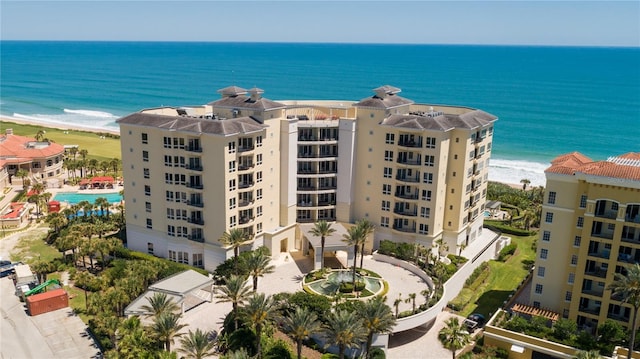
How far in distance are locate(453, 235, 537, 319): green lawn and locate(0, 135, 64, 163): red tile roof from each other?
250ft

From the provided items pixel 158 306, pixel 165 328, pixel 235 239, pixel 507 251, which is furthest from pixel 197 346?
pixel 507 251

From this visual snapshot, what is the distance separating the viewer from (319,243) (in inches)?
2432

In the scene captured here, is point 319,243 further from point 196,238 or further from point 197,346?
point 197,346

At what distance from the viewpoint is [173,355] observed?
4075 centimetres

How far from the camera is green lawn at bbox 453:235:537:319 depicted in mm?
58906

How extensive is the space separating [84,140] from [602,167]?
123649mm

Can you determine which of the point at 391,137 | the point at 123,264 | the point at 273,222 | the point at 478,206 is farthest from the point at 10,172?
the point at 478,206

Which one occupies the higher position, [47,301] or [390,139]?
[390,139]

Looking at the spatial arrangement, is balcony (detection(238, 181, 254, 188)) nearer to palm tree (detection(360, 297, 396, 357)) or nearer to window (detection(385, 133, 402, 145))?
window (detection(385, 133, 402, 145))

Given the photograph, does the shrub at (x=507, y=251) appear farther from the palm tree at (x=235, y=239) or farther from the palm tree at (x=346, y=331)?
the palm tree at (x=346, y=331)

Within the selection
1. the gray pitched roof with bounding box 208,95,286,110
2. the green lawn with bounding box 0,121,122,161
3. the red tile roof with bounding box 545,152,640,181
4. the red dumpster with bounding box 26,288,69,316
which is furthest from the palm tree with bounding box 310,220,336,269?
the green lawn with bounding box 0,121,122,161

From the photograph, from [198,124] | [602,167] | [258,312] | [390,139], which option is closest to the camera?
[258,312]

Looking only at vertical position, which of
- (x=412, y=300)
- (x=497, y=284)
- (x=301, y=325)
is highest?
(x=301, y=325)

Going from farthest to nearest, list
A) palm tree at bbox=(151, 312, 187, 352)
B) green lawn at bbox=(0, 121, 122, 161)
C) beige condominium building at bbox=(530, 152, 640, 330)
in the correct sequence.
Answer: green lawn at bbox=(0, 121, 122, 161) < beige condominium building at bbox=(530, 152, 640, 330) < palm tree at bbox=(151, 312, 187, 352)
